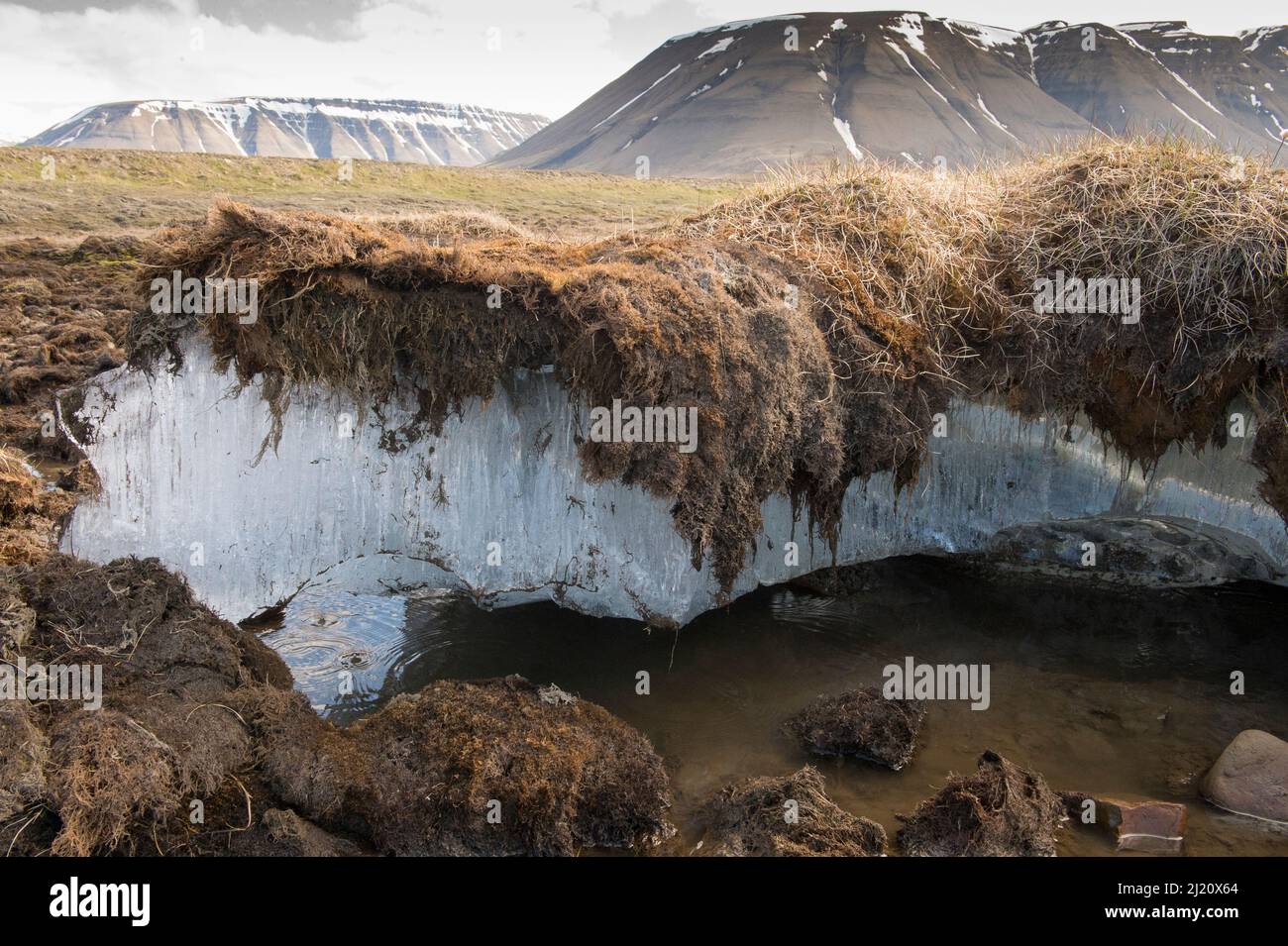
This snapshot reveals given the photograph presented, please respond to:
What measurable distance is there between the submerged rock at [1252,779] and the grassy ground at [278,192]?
21462 millimetres

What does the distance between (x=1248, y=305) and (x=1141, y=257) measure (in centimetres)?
92

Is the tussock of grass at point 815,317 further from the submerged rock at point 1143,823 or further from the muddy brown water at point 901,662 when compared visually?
the submerged rock at point 1143,823

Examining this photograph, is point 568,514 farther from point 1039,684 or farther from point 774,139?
point 774,139

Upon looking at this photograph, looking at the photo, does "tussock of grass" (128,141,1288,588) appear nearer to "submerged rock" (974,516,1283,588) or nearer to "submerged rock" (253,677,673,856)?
"submerged rock" (974,516,1283,588)

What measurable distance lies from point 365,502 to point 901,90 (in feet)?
485

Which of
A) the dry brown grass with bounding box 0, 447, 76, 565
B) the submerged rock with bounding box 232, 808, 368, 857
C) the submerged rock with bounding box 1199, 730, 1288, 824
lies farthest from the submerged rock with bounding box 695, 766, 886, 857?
the dry brown grass with bounding box 0, 447, 76, 565

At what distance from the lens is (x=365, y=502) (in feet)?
24.6

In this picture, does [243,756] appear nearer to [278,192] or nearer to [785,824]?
[785,824]

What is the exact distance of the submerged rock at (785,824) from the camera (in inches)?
214

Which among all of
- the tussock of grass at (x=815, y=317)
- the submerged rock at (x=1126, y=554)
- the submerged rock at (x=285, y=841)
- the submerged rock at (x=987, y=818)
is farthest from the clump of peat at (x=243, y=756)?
the submerged rock at (x=1126, y=554)

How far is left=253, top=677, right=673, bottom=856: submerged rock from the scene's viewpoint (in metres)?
5.43

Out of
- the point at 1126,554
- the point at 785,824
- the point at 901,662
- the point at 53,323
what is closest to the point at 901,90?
the point at 53,323

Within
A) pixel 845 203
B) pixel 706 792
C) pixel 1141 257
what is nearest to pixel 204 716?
pixel 706 792

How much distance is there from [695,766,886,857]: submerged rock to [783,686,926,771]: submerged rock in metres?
0.62
